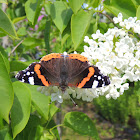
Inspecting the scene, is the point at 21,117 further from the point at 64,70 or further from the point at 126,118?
the point at 126,118

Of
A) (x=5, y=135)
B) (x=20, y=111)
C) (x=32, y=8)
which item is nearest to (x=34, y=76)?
(x=20, y=111)

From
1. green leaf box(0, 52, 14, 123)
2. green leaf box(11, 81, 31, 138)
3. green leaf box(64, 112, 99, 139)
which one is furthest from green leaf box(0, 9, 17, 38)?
green leaf box(64, 112, 99, 139)

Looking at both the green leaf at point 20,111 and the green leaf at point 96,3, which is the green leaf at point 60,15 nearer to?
the green leaf at point 96,3

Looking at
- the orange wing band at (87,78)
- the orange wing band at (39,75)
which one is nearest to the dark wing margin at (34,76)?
the orange wing band at (39,75)

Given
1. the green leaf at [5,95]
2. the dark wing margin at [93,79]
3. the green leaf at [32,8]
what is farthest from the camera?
the green leaf at [32,8]

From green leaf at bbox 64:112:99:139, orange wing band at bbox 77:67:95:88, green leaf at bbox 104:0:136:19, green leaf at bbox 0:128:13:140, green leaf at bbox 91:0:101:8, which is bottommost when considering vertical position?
green leaf at bbox 64:112:99:139

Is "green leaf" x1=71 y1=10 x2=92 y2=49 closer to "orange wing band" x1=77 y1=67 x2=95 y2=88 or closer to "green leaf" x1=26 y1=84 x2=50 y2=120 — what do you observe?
"orange wing band" x1=77 y1=67 x2=95 y2=88
